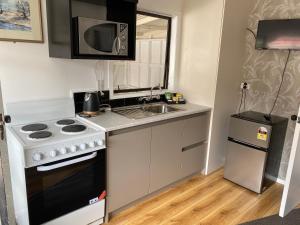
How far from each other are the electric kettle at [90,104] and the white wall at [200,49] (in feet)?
4.37

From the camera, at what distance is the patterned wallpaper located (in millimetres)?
2609

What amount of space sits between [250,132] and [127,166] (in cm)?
143

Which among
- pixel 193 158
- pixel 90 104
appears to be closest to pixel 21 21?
pixel 90 104

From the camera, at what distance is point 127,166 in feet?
6.94

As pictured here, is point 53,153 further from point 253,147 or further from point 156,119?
point 253,147

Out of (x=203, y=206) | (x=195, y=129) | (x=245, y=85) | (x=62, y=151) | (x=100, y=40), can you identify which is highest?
(x=100, y=40)

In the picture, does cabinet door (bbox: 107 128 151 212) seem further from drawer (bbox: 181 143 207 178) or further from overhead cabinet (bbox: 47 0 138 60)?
overhead cabinet (bbox: 47 0 138 60)

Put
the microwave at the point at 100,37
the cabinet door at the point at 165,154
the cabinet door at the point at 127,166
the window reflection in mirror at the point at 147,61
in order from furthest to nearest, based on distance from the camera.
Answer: the window reflection in mirror at the point at 147,61 → the cabinet door at the point at 165,154 → the cabinet door at the point at 127,166 → the microwave at the point at 100,37

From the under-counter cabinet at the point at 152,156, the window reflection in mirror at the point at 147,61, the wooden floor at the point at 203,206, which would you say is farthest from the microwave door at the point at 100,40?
the wooden floor at the point at 203,206

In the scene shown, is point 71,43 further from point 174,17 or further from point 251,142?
point 251,142

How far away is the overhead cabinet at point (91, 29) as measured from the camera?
181 cm

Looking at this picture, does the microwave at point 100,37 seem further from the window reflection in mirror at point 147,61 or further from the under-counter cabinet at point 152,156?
the under-counter cabinet at point 152,156

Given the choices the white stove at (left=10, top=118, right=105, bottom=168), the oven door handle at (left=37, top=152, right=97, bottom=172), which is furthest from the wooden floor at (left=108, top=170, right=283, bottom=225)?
the white stove at (left=10, top=118, right=105, bottom=168)

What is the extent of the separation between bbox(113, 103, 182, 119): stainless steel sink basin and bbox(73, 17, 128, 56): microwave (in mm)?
604
